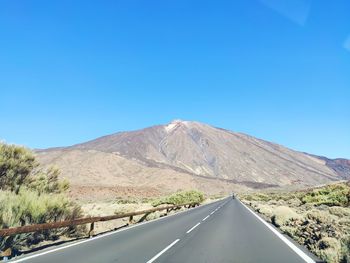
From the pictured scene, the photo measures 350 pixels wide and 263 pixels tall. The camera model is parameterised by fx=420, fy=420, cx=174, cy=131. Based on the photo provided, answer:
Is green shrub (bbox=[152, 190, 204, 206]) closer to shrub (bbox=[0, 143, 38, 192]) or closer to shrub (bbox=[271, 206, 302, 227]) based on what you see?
shrub (bbox=[271, 206, 302, 227])

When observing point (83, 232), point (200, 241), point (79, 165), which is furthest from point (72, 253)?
point (79, 165)

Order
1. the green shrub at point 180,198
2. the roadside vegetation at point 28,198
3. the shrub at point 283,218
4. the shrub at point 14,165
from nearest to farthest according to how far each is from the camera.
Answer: the roadside vegetation at point 28,198
the shrub at point 14,165
the shrub at point 283,218
the green shrub at point 180,198

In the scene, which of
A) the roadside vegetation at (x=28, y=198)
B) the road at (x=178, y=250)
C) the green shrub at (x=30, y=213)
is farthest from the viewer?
the roadside vegetation at (x=28, y=198)

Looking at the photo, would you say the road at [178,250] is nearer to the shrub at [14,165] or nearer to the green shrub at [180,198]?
the shrub at [14,165]

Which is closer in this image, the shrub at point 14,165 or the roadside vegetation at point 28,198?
the roadside vegetation at point 28,198

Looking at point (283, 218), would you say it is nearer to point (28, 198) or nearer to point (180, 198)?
point (28, 198)

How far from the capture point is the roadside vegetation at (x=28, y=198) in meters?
13.6

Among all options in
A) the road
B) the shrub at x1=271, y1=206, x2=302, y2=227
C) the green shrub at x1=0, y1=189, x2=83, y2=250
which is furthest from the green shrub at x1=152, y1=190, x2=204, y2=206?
the road

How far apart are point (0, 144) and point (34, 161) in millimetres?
2003

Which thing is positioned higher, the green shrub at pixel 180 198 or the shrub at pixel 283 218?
the green shrub at pixel 180 198

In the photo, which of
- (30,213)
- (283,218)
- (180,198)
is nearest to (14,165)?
(30,213)

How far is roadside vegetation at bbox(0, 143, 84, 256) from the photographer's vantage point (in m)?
13.6

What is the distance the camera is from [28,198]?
15266 millimetres

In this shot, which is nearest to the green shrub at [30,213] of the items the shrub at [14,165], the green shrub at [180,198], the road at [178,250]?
the road at [178,250]
